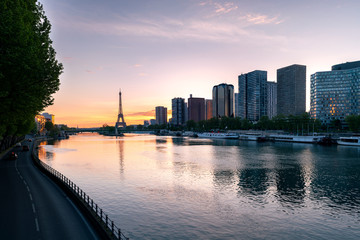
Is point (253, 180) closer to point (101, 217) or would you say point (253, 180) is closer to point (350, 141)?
point (101, 217)

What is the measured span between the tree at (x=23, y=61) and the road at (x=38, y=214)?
11.0 meters

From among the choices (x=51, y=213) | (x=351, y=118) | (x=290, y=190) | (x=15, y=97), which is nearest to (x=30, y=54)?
(x=15, y=97)

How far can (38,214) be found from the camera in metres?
23.9

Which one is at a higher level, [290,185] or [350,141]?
[350,141]

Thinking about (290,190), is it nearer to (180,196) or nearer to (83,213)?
(180,196)

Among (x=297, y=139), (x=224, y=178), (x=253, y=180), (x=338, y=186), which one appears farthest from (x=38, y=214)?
(x=297, y=139)

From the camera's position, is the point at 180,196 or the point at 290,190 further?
the point at 290,190

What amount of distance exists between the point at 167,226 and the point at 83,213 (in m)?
8.61

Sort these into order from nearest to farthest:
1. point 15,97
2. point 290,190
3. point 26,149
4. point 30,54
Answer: point 30,54
point 15,97
point 290,190
point 26,149

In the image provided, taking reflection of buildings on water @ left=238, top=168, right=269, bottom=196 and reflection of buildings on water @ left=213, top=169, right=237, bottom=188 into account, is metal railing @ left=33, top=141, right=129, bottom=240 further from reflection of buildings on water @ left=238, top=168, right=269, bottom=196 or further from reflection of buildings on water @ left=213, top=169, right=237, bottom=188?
reflection of buildings on water @ left=213, top=169, right=237, bottom=188

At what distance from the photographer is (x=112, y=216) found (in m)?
29.4

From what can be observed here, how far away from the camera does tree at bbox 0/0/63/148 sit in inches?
1099

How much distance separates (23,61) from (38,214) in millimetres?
16610

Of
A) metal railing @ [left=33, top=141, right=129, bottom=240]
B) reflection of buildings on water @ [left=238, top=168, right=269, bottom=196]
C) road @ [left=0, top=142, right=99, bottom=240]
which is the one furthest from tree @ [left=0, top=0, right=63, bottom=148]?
reflection of buildings on water @ [left=238, top=168, right=269, bottom=196]
